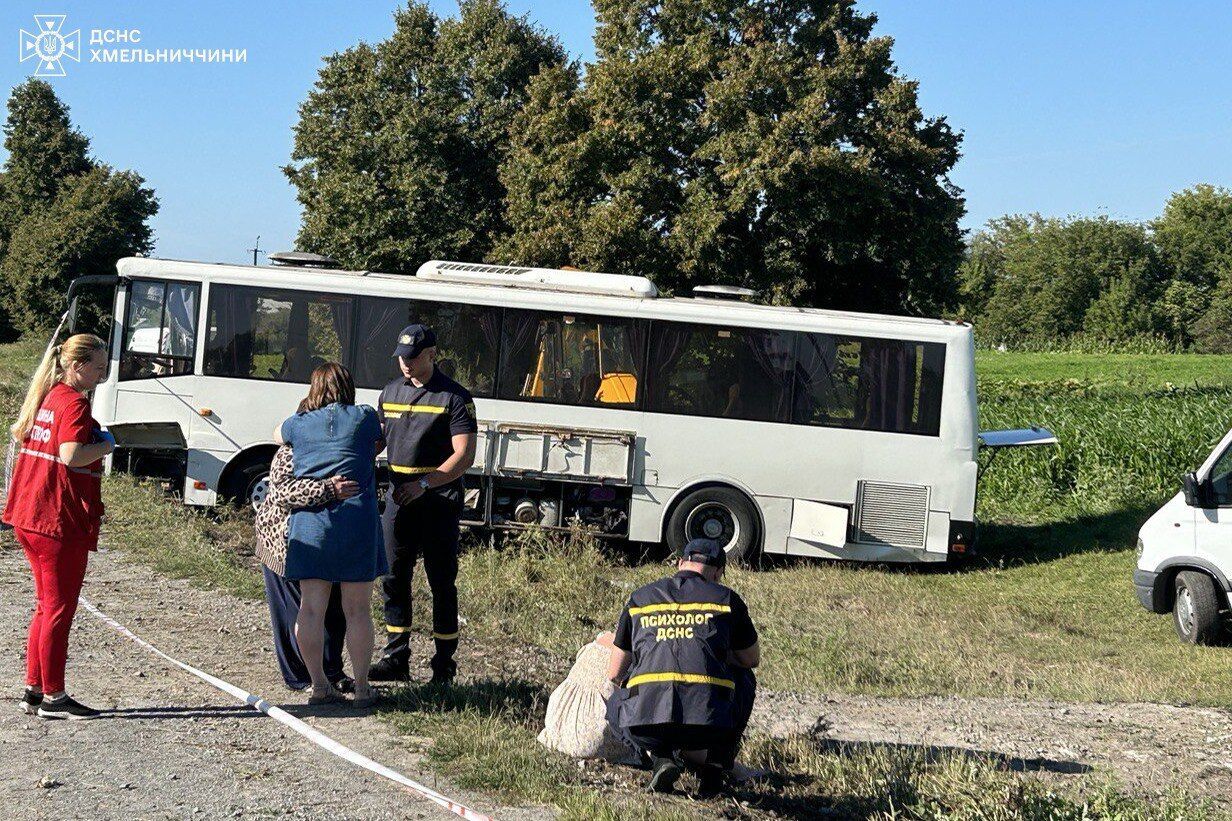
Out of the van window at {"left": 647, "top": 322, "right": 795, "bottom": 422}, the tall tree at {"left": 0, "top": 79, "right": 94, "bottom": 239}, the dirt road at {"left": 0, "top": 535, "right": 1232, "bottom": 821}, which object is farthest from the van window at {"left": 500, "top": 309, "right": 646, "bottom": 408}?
the tall tree at {"left": 0, "top": 79, "right": 94, "bottom": 239}

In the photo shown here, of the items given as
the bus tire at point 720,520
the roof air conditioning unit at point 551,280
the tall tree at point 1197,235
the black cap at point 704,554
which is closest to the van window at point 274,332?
the roof air conditioning unit at point 551,280

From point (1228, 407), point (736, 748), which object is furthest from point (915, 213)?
point (736, 748)

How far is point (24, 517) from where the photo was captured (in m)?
6.33

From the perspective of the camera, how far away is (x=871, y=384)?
49.5 feet

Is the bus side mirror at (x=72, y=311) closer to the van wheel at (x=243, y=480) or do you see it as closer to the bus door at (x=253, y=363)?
the bus door at (x=253, y=363)

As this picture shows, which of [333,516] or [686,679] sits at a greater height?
[333,516]

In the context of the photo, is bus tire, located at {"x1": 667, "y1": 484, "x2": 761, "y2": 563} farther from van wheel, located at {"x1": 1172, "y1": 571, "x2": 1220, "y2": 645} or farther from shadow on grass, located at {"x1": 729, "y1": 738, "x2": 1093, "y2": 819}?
shadow on grass, located at {"x1": 729, "y1": 738, "x2": 1093, "y2": 819}

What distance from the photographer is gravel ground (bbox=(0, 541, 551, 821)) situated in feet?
17.6

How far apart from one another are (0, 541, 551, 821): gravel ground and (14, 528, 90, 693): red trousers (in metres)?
0.28

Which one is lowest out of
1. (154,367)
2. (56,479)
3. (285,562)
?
(285,562)

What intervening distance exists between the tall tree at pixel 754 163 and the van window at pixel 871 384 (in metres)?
16.6

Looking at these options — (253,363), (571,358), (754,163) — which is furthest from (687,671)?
(754,163)

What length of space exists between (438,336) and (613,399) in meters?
2.08

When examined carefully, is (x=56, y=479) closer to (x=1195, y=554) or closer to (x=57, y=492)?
(x=57, y=492)
